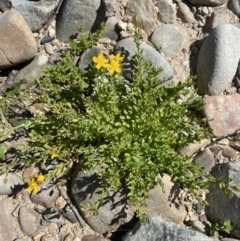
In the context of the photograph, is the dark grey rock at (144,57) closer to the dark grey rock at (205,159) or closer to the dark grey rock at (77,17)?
the dark grey rock at (77,17)

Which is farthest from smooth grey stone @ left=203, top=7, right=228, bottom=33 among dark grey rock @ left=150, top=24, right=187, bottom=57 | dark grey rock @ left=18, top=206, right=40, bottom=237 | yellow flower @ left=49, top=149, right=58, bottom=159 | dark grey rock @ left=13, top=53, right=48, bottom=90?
dark grey rock @ left=18, top=206, right=40, bottom=237

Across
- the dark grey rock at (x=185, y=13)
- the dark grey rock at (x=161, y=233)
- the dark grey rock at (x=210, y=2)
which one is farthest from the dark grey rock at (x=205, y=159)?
the dark grey rock at (x=210, y=2)

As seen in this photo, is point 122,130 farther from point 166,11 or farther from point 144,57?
point 166,11

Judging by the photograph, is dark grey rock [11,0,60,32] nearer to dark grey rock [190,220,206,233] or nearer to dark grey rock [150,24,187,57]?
dark grey rock [150,24,187,57]

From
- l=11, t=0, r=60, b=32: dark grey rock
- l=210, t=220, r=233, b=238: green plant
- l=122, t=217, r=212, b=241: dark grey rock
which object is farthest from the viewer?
l=11, t=0, r=60, b=32: dark grey rock

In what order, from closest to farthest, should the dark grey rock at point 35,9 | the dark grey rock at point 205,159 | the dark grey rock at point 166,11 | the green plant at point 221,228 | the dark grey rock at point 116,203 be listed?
1. the green plant at point 221,228
2. the dark grey rock at point 116,203
3. the dark grey rock at point 205,159
4. the dark grey rock at point 35,9
5. the dark grey rock at point 166,11

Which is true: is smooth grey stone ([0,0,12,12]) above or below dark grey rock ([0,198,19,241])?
above

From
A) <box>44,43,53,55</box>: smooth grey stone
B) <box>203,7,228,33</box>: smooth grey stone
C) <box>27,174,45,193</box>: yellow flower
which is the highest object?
<box>203,7,228,33</box>: smooth grey stone
